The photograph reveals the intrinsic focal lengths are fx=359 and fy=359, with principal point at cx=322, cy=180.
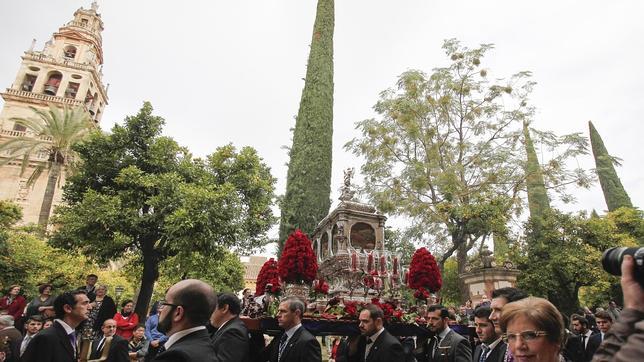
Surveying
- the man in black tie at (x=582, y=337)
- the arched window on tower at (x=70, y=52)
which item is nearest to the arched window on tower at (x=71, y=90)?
the arched window on tower at (x=70, y=52)

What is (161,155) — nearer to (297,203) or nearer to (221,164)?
(221,164)

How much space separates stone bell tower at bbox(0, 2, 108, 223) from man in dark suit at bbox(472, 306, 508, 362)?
3706 cm

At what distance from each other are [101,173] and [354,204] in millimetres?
11060

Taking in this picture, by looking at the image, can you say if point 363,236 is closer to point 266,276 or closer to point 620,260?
point 266,276

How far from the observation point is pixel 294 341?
14.6 feet

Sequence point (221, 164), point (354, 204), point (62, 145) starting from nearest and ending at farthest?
1. point (354, 204)
2. point (221, 164)
3. point (62, 145)

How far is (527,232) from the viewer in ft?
66.5

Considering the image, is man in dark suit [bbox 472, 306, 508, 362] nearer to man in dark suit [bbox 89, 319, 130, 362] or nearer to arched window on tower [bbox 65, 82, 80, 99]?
man in dark suit [bbox 89, 319, 130, 362]

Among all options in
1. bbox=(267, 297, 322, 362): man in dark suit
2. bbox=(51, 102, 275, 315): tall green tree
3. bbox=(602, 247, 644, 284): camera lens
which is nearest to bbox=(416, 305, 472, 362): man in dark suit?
bbox=(267, 297, 322, 362): man in dark suit

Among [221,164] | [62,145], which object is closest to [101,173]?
[221,164]

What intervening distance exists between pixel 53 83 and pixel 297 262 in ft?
156

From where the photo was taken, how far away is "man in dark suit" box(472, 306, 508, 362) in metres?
3.89

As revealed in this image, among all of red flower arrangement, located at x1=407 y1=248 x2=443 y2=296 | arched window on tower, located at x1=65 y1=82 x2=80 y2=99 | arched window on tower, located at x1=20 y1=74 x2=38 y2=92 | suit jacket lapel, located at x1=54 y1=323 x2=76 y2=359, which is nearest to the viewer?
suit jacket lapel, located at x1=54 y1=323 x2=76 y2=359

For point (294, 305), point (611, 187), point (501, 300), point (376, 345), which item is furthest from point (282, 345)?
point (611, 187)
